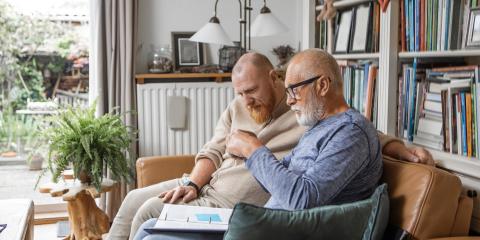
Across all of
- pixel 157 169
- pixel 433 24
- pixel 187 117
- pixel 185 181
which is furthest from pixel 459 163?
pixel 187 117

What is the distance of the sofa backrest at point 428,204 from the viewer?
1728 mm

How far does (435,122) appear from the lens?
2359mm

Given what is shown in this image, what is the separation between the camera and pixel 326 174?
1.76 metres

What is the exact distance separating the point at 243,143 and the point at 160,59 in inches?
73.3

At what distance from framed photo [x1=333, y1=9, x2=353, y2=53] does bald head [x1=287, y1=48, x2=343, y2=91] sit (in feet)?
3.81

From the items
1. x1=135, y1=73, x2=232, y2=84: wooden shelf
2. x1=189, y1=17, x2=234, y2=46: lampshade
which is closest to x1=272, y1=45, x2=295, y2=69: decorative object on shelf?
x1=135, y1=73, x2=232, y2=84: wooden shelf

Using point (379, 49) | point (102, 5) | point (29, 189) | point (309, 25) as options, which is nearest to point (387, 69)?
point (379, 49)

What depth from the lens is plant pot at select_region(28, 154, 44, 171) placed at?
13.3 feet

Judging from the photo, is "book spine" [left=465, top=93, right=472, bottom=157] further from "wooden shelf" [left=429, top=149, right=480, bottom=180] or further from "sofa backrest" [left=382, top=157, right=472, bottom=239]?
"sofa backrest" [left=382, top=157, right=472, bottom=239]

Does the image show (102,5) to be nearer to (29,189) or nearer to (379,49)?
(29,189)

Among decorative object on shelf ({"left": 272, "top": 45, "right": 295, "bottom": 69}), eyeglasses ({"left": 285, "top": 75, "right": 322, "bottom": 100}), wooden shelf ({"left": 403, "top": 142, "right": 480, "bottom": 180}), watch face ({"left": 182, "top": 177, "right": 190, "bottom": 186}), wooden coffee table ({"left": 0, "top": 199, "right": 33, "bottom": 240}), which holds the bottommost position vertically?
wooden coffee table ({"left": 0, "top": 199, "right": 33, "bottom": 240})

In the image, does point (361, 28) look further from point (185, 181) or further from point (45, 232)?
point (45, 232)

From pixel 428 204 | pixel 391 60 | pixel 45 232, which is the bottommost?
pixel 45 232

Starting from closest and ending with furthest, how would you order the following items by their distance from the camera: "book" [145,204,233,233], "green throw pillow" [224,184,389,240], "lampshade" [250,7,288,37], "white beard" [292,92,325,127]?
1. "green throw pillow" [224,184,389,240]
2. "book" [145,204,233,233]
3. "white beard" [292,92,325,127]
4. "lampshade" [250,7,288,37]
